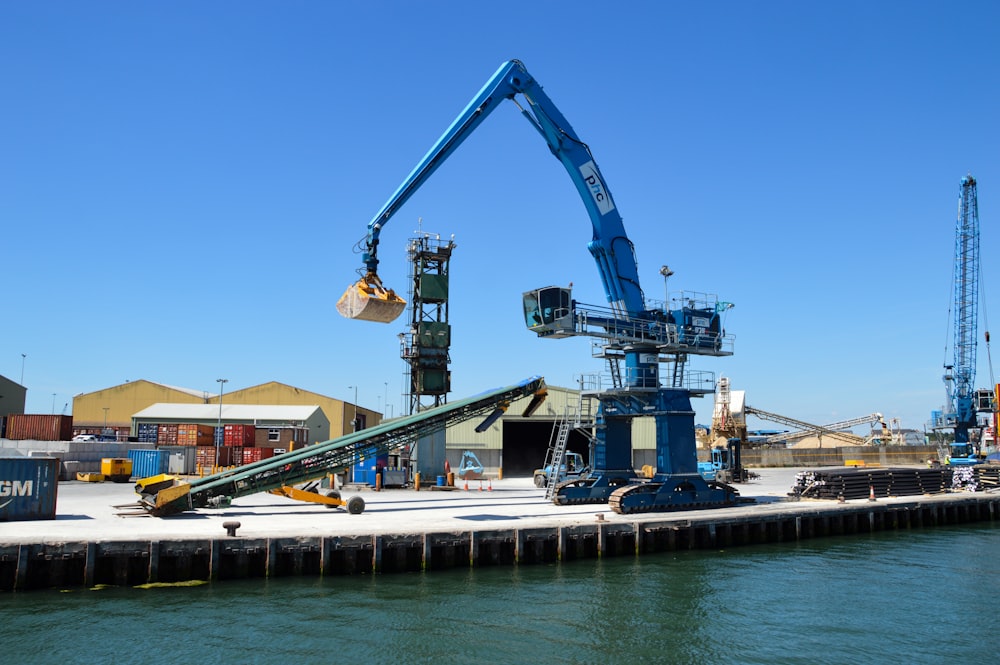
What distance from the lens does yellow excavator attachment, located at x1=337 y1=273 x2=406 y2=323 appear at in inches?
1058

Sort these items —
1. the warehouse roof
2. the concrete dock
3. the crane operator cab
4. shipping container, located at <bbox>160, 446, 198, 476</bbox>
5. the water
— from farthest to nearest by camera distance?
the warehouse roof, shipping container, located at <bbox>160, 446, 198, 476</bbox>, the crane operator cab, the concrete dock, the water

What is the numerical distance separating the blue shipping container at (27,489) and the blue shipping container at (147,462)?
25777 millimetres

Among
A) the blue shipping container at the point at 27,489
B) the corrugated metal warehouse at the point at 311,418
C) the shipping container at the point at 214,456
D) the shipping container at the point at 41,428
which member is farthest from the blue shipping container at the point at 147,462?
the blue shipping container at the point at 27,489

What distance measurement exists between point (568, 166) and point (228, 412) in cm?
5936

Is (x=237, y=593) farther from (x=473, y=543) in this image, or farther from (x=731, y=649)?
(x=731, y=649)

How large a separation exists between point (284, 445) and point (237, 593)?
5660cm

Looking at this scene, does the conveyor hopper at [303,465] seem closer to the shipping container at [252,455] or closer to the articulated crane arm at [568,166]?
the articulated crane arm at [568,166]

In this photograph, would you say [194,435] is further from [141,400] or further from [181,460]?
[141,400]

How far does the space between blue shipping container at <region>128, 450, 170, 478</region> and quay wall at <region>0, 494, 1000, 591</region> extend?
32534 mm

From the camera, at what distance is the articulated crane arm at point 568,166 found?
104 ft

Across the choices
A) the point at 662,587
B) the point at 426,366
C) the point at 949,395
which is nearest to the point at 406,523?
the point at 662,587

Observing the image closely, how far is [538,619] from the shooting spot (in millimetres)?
17750

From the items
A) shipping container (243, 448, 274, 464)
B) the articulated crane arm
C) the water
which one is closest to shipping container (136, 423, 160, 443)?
shipping container (243, 448, 274, 464)

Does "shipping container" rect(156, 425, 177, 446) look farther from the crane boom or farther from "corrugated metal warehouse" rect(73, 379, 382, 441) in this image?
the crane boom
